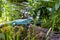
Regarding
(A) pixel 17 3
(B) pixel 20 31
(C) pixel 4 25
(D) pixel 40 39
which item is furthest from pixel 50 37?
(A) pixel 17 3

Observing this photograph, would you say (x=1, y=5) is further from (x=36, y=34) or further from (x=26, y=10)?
(x=36, y=34)

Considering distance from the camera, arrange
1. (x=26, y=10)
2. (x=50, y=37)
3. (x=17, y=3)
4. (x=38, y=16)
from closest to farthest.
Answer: (x=50, y=37), (x=38, y=16), (x=26, y=10), (x=17, y=3)

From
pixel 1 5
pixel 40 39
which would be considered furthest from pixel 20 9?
pixel 40 39

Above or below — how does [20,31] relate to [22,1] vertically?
below

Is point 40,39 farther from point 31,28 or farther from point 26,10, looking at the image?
point 26,10

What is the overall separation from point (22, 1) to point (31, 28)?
0.74 meters

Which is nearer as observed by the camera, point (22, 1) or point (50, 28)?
point (50, 28)

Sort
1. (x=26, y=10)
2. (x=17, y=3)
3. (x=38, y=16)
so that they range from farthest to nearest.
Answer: (x=17, y=3) → (x=26, y=10) → (x=38, y=16)

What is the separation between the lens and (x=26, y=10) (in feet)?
6.99

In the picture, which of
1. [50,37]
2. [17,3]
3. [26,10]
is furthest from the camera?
[17,3]

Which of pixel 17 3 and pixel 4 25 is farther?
pixel 17 3

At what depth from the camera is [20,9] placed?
7.11ft

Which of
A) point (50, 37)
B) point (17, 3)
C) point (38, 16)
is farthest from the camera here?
point (17, 3)

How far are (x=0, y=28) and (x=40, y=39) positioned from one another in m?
0.38
